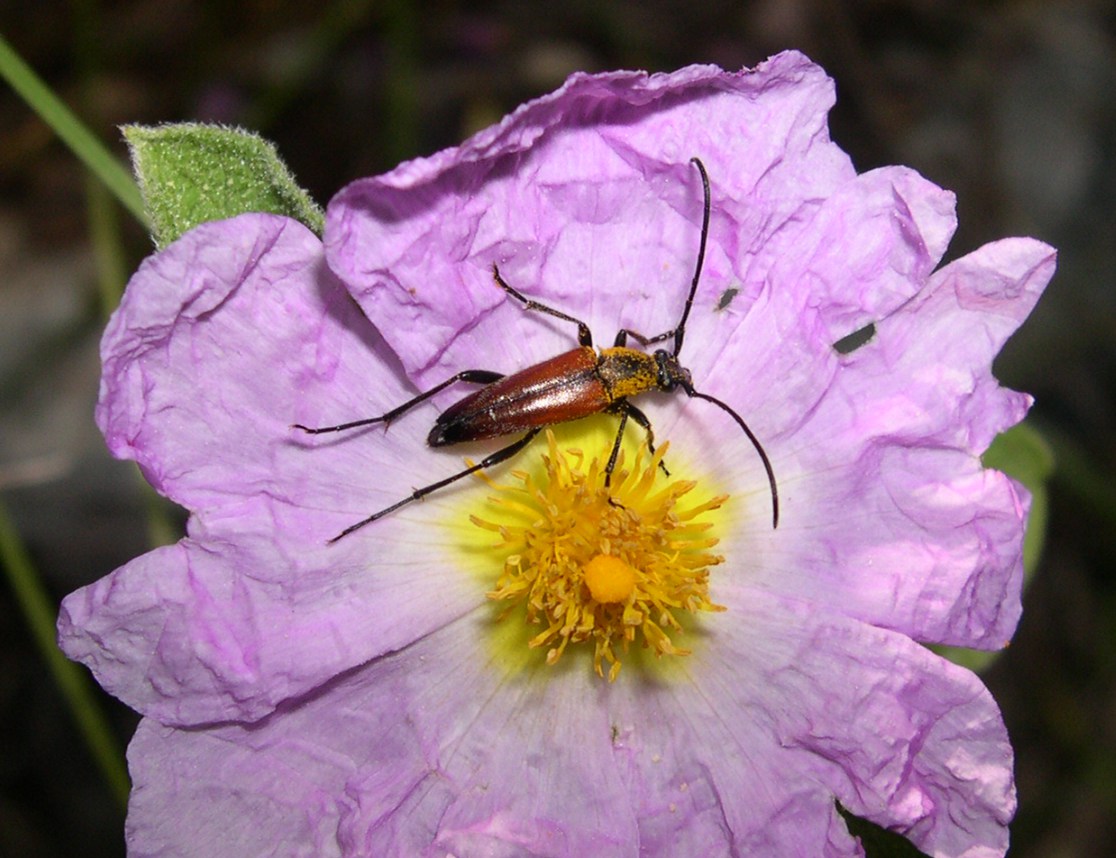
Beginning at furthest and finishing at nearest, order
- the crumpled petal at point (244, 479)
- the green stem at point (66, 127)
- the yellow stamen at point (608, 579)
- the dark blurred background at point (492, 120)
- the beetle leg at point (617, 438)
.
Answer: the dark blurred background at point (492, 120) → the green stem at point (66, 127) → the beetle leg at point (617, 438) → the yellow stamen at point (608, 579) → the crumpled petal at point (244, 479)

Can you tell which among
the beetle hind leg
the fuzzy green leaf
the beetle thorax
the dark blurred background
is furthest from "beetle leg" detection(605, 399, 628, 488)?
the dark blurred background

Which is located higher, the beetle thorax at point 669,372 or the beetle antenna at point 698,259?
the beetle antenna at point 698,259

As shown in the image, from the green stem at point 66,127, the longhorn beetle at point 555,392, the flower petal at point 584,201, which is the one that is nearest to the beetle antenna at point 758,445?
the longhorn beetle at point 555,392

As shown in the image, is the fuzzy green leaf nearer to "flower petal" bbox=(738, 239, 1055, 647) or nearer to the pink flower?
the pink flower

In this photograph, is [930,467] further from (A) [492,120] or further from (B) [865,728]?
(A) [492,120]

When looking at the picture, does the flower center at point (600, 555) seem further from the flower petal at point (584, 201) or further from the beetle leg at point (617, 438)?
the flower petal at point (584, 201)

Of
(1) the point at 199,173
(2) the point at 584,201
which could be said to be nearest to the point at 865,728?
(2) the point at 584,201

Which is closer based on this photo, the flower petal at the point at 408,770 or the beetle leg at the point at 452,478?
the flower petal at the point at 408,770
